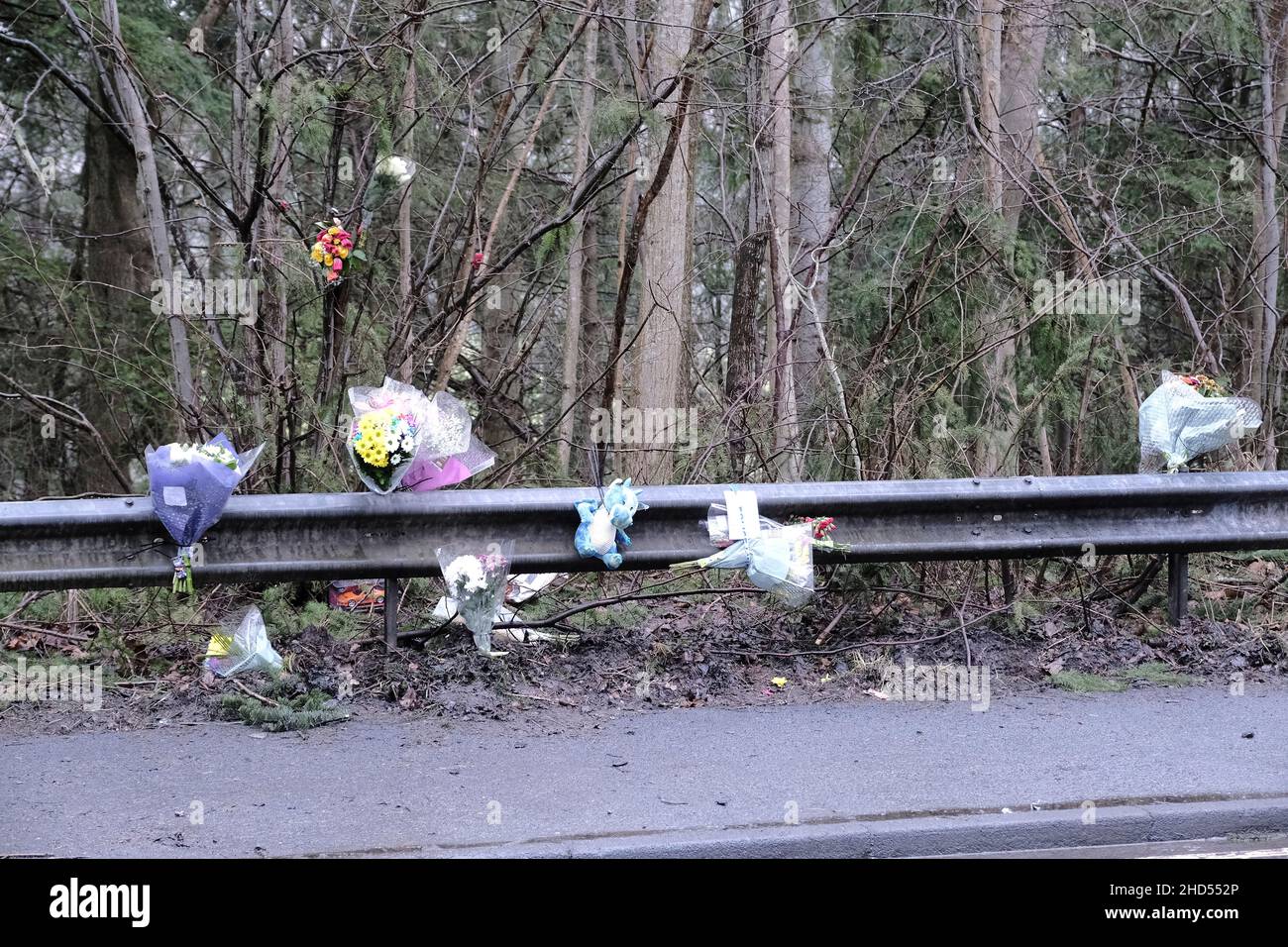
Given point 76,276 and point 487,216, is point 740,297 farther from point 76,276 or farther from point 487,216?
point 76,276

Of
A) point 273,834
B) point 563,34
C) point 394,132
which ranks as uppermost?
point 563,34

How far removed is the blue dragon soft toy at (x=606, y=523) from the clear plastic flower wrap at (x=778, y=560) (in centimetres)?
47

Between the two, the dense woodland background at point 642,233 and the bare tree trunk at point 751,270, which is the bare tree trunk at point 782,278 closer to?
the dense woodland background at point 642,233

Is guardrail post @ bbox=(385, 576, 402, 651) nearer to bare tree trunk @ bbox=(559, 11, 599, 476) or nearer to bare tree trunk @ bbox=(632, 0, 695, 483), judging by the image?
bare tree trunk @ bbox=(632, 0, 695, 483)

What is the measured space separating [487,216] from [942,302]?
4.67 metres

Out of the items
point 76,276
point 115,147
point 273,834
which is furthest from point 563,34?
point 273,834

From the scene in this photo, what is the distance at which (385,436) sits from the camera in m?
5.77

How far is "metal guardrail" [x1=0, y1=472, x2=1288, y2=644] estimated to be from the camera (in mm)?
5676

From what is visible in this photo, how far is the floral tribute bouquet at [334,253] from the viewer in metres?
6.84

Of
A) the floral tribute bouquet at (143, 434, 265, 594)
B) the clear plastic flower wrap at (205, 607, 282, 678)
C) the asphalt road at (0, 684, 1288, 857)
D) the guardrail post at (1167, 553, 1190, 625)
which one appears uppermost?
the floral tribute bouquet at (143, 434, 265, 594)

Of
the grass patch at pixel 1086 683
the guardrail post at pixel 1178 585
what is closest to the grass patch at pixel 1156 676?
the grass patch at pixel 1086 683

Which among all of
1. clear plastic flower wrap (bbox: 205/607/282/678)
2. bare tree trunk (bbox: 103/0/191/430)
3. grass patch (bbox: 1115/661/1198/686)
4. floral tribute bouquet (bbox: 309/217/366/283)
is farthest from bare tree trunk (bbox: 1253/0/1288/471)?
bare tree trunk (bbox: 103/0/191/430)

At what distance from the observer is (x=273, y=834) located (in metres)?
4.12

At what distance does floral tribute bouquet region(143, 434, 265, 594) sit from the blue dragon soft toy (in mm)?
1544
